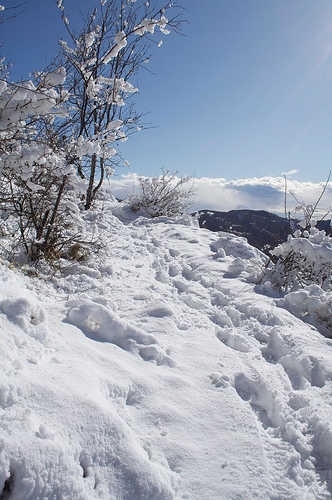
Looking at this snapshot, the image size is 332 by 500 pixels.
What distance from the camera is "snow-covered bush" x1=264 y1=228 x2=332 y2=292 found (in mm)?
4980

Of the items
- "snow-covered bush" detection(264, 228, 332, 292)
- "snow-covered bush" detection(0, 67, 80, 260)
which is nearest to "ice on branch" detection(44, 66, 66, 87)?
"snow-covered bush" detection(0, 67, 80, 260)

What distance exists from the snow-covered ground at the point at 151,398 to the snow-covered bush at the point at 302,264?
5.02 ft

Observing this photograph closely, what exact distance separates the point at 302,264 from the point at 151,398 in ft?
14.0

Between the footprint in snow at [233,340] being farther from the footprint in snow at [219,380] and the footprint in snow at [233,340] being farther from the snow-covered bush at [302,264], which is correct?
the snow-covered bush at [302,264]

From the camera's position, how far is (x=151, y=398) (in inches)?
73.6

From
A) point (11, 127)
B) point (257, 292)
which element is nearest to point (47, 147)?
point (11, 127)

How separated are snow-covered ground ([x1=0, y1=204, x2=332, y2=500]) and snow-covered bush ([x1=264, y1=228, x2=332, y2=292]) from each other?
5.02 ft

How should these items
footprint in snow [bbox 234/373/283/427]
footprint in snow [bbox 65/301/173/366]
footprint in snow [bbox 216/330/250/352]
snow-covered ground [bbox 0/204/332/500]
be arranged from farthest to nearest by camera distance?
footprint in snow [bbox 216/330/250/352], footprint in snow [bbox 65/301/173/366], footprint in snow [bbox 234/373/283/427], snow-covered ground [bbox 0/204/332/500]

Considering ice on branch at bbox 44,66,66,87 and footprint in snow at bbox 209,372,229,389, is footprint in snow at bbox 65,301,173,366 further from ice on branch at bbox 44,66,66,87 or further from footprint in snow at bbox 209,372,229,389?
ice on branch at bbox 44,66,66,87

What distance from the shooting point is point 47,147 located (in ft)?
9.41

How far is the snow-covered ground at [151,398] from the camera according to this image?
1.28 meters

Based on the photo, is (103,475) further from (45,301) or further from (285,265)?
(285,265)

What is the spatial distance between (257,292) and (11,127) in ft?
12.6

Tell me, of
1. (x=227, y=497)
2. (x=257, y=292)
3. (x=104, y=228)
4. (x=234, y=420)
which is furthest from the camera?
(x=104, y=228)
